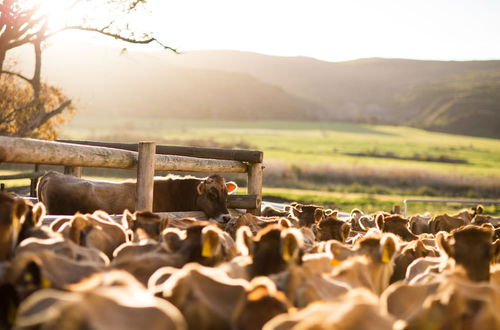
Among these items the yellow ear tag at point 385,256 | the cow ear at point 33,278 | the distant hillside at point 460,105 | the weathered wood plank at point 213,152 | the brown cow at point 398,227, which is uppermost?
the distant hillside at point 460,105

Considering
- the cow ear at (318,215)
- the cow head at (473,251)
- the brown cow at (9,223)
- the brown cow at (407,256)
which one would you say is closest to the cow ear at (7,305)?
the brown cow at (9,223)

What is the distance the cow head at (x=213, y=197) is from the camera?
32.7 ft

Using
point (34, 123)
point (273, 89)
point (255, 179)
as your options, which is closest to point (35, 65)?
point (34, 123)

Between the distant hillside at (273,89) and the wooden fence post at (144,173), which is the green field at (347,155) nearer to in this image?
the distant hillside at (273,89)

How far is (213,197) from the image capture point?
1006cm

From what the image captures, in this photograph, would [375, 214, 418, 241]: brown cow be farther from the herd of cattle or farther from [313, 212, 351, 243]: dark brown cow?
the herd of cattle

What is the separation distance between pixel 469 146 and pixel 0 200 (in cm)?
9815

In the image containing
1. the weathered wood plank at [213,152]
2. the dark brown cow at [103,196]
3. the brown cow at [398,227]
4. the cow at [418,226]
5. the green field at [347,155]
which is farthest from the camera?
the green field at [347,155]

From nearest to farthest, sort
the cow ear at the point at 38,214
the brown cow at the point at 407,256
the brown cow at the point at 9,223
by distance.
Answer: the brown cow at the point at 9,223 < the cow ear at the point at 38,214 < the brown cow at the point at 407,256

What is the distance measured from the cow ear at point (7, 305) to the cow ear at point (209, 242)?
159cm

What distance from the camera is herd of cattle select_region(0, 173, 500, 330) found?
8.69ft

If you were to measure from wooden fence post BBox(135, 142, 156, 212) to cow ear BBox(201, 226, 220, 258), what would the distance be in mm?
3440

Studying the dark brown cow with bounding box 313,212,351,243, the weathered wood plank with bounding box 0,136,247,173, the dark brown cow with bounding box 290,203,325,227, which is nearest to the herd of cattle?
the dark brown cow with bounding box 313,212,351,243

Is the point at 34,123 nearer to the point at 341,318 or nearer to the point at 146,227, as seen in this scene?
the point at 146,227
